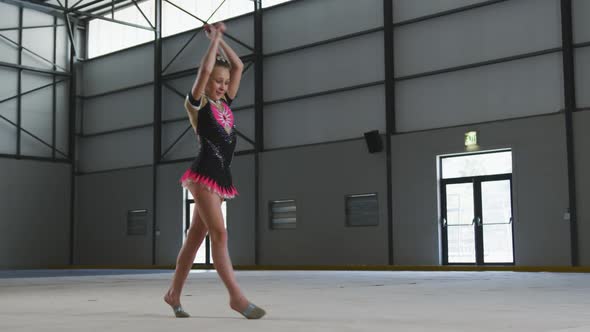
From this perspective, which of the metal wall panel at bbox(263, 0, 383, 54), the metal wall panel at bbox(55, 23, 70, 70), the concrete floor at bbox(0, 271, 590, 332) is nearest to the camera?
the concrete floor at bbox(0, 271, 590, 332)

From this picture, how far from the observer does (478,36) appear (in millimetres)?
19219

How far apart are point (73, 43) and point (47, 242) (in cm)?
760

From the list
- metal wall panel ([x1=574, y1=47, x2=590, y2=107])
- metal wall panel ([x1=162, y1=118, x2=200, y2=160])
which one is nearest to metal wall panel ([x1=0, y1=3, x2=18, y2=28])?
metal wall panel ([x1=162, y1=118, x2=200, y2=160])

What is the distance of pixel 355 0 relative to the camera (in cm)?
2173

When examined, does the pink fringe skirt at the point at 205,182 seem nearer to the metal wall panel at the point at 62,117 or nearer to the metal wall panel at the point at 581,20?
the metal wall panel at the point at 581,20

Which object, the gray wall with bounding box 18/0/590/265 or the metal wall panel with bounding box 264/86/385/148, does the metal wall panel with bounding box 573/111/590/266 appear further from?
the metal wall panel with bounding box 264/86/385/148

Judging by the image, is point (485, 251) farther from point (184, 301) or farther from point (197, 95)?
point (197, 95)

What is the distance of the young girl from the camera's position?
4809 millimetres

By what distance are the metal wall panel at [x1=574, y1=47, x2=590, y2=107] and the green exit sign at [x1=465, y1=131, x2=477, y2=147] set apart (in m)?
2.57

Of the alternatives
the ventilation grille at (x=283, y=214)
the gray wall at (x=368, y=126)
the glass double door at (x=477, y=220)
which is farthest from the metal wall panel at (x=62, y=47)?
the glass double door at (x=477, y=220)

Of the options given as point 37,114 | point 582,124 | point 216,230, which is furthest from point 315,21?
point 216,230

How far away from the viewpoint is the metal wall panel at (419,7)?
776 inches

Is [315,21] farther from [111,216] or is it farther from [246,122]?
[111,216]

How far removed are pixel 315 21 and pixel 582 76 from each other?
8236mm
